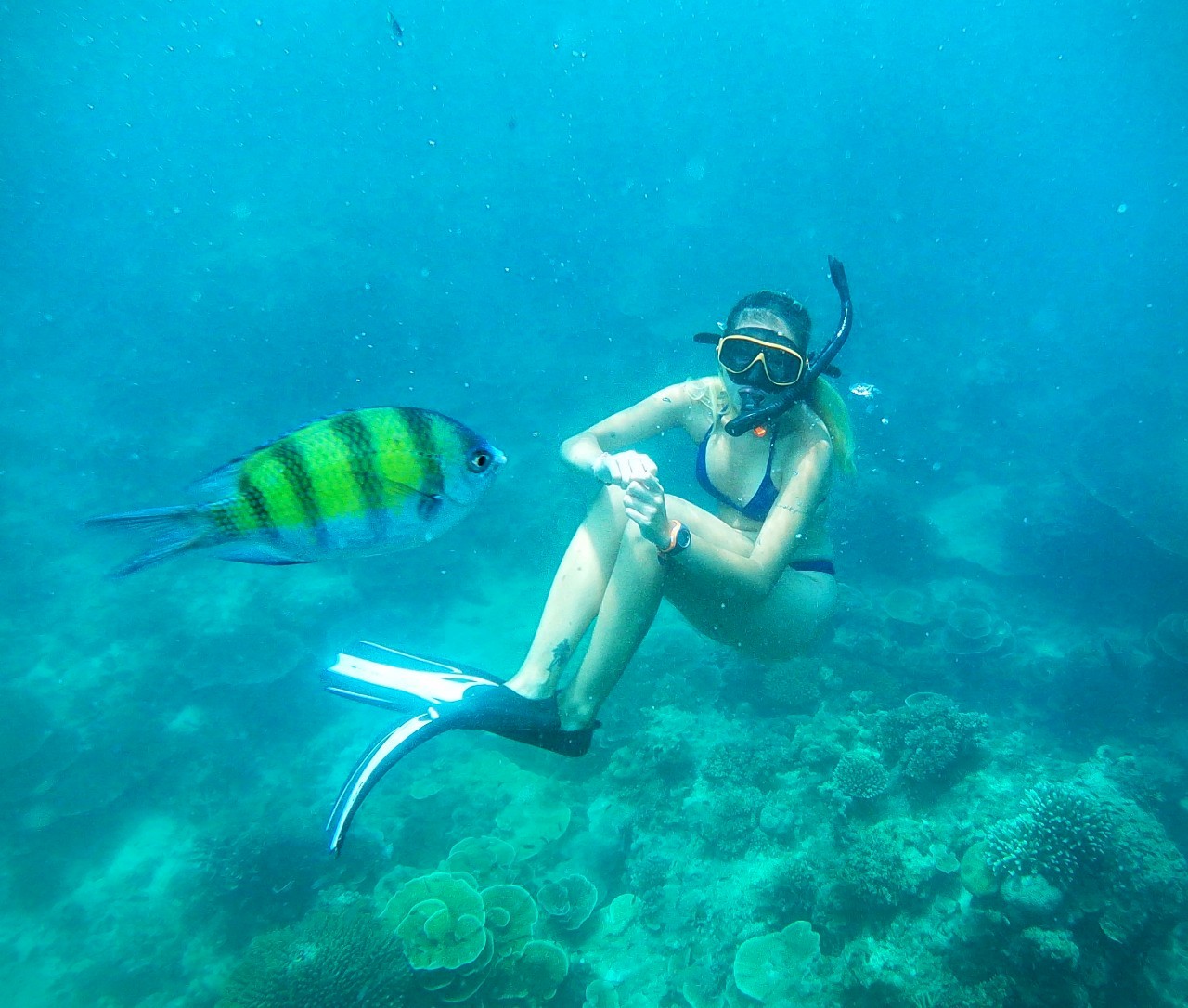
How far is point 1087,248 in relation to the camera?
47594 millimetres

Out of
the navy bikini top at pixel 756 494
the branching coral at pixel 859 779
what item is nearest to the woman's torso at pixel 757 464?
the navy bikini top at pixel 756 494

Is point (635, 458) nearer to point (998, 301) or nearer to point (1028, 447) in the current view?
point (1028, 447)

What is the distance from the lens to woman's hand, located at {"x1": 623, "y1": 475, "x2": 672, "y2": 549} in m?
2.67

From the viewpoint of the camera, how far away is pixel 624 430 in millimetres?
3893

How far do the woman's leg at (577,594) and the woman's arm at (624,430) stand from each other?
0.85ft

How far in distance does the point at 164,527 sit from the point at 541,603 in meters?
10.4

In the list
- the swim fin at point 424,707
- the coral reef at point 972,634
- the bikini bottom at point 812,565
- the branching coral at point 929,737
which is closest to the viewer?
the swim fin at point 424,707

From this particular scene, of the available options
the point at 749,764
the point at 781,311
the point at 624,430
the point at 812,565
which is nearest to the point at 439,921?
the point at 749,764

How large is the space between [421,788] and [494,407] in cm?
1052

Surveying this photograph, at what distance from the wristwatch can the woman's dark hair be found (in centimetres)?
137

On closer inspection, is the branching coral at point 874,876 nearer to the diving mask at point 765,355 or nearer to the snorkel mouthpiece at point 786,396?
the snorkel mouthpiece at point 786,396

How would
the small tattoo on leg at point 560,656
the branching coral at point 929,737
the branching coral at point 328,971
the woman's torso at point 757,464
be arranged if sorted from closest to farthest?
the small tattoo on leg at point 560,656, the woman's torso at point 757,464, the branching coral at point 328,971, the branching coral at point 929,737

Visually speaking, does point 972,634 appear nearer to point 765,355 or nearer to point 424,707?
point 765,355

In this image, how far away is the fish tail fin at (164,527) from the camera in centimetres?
110
